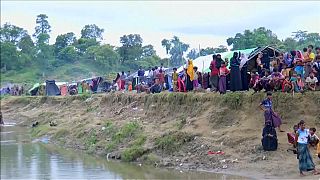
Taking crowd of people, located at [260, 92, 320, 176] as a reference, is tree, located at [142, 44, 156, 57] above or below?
above

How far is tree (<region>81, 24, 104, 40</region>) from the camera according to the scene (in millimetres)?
85125

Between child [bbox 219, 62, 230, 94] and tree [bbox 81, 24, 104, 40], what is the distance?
69395 mm

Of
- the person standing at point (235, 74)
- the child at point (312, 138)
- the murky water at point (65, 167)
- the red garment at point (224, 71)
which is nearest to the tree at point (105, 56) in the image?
the murky water at point (65, 167)

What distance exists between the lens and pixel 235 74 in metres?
16.6

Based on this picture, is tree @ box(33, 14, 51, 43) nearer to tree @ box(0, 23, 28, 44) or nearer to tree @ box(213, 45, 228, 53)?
tree @ box(0, 23, 28, 44)

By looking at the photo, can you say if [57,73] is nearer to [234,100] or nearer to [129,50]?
[129,50]

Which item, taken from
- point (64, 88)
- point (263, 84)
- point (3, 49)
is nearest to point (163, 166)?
point (263, 84)

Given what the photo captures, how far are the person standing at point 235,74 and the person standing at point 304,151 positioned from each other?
5289 mm

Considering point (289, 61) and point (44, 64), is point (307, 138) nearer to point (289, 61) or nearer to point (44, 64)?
point (289, 61)

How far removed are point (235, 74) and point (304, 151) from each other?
559cm

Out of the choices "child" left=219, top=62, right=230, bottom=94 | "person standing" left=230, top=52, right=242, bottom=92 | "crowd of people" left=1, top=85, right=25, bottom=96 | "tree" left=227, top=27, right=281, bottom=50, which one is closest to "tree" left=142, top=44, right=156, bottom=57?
"crowd of people" left=1, top=85, right=25, bottom=96

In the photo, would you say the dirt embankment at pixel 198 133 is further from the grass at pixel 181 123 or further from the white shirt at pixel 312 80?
the white shirt at pixel 312 80

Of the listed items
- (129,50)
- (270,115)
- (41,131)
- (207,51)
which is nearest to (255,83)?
(270,115)

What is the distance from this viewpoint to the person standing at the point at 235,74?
16.5m
